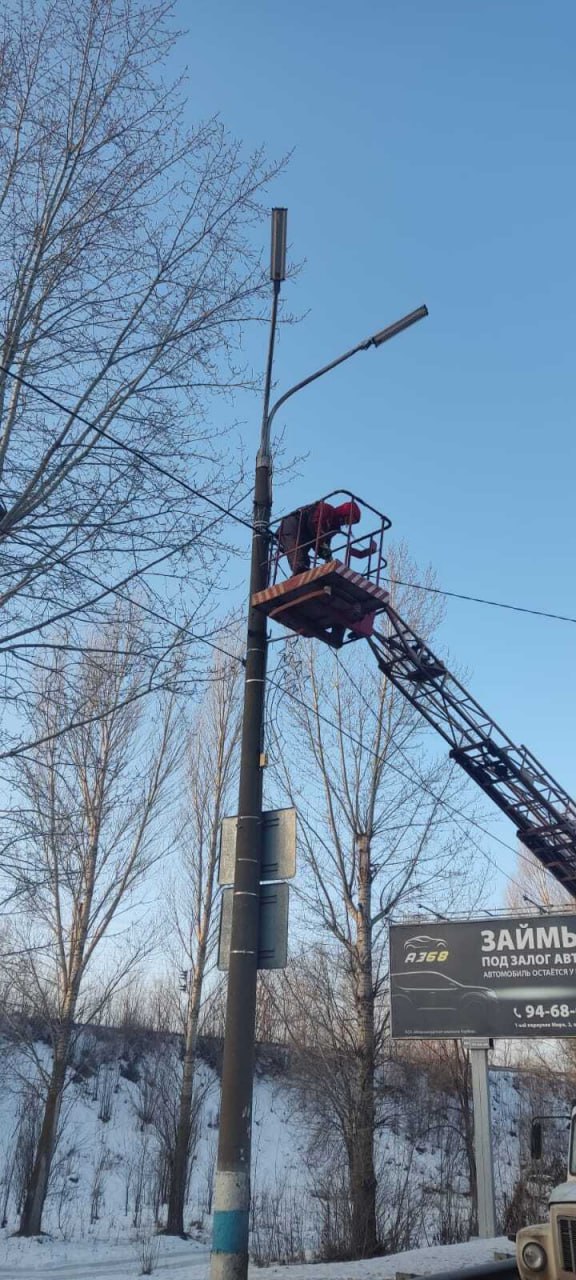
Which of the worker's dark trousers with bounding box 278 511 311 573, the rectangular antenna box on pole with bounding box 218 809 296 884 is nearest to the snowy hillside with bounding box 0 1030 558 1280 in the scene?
the rectangular antenna box on pole with bounding box 218 809 296 884

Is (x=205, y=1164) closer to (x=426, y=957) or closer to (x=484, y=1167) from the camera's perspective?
(x=426, y=957)

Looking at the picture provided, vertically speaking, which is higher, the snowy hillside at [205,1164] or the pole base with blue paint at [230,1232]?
the pole base with blue paint at [230,1232]

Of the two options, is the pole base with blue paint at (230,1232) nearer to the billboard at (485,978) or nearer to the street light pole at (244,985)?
the street light pole at (244,985)

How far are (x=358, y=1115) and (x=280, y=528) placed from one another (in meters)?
12.5

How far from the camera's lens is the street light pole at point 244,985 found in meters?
6.43

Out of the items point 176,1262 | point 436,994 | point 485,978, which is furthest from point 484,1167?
point 176,1262

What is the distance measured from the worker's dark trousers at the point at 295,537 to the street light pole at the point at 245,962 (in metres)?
0.63

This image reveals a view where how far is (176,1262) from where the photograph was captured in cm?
1767

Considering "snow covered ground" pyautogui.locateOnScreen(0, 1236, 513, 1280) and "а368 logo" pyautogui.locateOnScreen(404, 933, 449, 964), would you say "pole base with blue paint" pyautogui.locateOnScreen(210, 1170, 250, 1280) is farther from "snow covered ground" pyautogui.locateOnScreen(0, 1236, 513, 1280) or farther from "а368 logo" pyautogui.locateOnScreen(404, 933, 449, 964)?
"а368 logo" pyautogui.locateOnScreen(404, 933, 449, 964)

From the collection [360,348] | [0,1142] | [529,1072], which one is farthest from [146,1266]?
[529,1072]

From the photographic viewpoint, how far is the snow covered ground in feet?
37.7

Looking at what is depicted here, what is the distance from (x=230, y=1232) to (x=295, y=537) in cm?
657

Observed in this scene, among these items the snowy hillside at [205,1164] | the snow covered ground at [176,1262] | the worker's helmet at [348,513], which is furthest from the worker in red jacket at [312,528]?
the snowy hillside at [205,1164]

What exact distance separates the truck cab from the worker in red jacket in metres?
6.52
